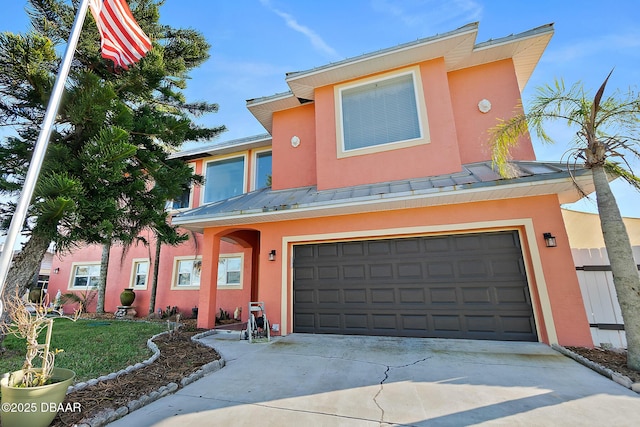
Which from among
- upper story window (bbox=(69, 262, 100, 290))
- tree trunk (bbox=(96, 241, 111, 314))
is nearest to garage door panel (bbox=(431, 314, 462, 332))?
tree trunk (bbox=(96, 241, 111, 314))

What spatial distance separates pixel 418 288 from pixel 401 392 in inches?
128

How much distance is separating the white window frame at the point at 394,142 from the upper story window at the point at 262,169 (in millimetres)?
4208

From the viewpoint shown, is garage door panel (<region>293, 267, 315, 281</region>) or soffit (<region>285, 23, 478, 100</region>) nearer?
soffit (<region>285, 23, 478, 100</region>)

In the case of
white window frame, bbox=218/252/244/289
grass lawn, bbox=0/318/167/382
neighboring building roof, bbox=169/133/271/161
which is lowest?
grass lawn, bbox=0/318/167/382

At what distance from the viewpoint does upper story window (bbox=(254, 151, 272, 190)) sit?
38.0 ft

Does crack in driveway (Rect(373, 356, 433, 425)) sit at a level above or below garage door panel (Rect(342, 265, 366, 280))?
below

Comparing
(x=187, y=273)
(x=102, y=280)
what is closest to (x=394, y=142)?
(x=187, y=273)

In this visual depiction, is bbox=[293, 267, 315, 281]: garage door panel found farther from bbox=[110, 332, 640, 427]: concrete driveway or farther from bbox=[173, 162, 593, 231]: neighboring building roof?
bbox=[110, 332, 640, 427]: concrete driveway

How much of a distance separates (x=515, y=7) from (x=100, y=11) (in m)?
9.20

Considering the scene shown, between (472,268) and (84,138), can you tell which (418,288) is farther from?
(84,138)

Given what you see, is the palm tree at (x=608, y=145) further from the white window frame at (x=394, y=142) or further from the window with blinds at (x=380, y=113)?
the window with blinds at (x=380, y=113)

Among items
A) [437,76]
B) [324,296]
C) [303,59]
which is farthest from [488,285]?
[303,59]

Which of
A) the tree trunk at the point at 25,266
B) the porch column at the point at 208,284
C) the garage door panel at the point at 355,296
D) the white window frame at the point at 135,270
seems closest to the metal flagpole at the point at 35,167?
the tree trunk at the point at 25,266

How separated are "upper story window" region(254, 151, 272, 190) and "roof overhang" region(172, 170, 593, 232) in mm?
3805
